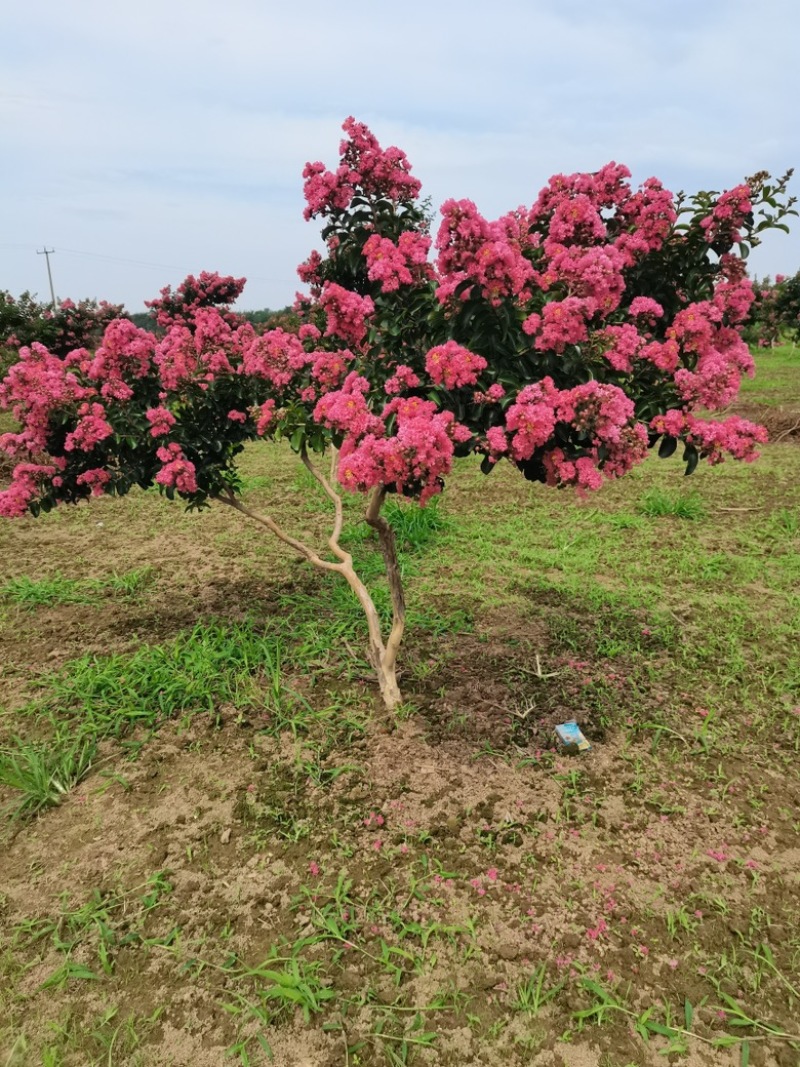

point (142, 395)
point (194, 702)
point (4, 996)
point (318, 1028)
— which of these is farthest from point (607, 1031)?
point (142, 395)

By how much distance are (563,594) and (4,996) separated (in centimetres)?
406

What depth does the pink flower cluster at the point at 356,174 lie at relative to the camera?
2904mm

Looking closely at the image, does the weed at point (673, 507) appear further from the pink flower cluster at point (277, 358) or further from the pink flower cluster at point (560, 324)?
the pink flower cluster at point (277, 358)

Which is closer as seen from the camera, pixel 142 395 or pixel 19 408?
pixel 19 408

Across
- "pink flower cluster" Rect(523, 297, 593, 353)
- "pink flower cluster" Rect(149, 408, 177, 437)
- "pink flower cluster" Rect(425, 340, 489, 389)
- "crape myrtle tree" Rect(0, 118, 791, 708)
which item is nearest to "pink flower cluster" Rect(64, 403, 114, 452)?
"crape myrtle tree" Rect(0, 118, 791, 708)

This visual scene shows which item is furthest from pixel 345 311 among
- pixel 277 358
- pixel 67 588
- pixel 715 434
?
pixel 67 588

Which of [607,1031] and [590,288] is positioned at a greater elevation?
[590,288]

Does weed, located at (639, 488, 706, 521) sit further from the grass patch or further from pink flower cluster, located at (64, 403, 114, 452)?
pink flower cluster, located at (64, 403, 114, 452)

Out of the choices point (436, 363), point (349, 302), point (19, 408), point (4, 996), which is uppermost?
point (349, 302)

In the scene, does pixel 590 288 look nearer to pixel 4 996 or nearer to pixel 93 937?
pixel 93 937

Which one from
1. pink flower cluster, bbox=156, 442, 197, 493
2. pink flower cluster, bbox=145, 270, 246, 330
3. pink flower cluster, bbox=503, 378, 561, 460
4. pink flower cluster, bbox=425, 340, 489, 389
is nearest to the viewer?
pink flower cluster, bbox=503, 378, 561, 460

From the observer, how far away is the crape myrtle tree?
2426 mm

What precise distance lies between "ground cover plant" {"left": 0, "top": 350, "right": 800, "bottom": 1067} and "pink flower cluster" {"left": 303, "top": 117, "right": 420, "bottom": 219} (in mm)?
2614

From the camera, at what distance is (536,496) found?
7379 millimetres
